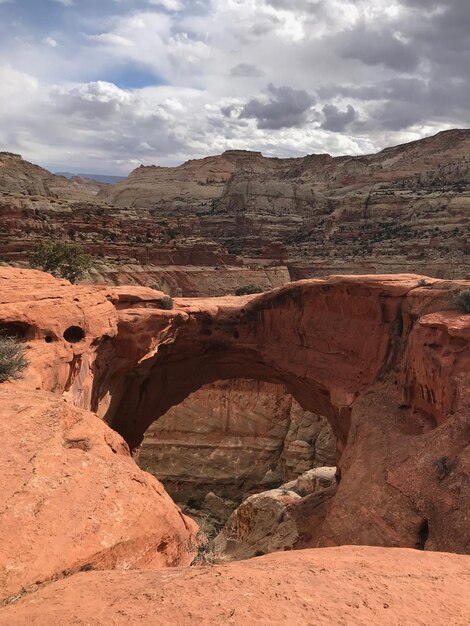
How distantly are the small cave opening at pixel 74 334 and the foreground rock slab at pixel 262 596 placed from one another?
10.2 m

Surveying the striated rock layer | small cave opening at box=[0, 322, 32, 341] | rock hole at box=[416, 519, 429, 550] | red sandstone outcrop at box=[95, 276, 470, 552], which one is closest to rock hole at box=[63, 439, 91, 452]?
the striated rock layer

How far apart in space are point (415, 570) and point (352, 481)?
7.06 metres

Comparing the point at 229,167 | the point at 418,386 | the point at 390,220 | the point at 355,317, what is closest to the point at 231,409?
the point at 355,317

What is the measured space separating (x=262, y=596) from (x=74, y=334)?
11892mm

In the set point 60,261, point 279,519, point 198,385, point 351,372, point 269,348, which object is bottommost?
point 279,519

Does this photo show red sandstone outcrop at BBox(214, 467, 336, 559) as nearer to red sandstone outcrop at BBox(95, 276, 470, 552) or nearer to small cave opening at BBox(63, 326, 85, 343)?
red sandstone outcrop at BBox(95, 276, 470, 552)

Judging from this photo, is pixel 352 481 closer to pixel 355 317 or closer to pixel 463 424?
pixel 463 424

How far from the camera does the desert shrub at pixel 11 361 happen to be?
1136cm

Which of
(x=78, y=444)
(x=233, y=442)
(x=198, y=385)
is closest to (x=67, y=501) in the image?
(x=78, y=444)

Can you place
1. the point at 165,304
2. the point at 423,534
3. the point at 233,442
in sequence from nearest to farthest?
the point at 423,534 < the point at 165,304 < the point at 233,442

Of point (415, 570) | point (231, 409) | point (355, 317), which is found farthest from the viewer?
point (231, 409)

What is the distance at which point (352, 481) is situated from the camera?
526 inches

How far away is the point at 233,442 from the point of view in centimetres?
3175

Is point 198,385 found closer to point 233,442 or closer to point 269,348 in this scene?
point 269,348
